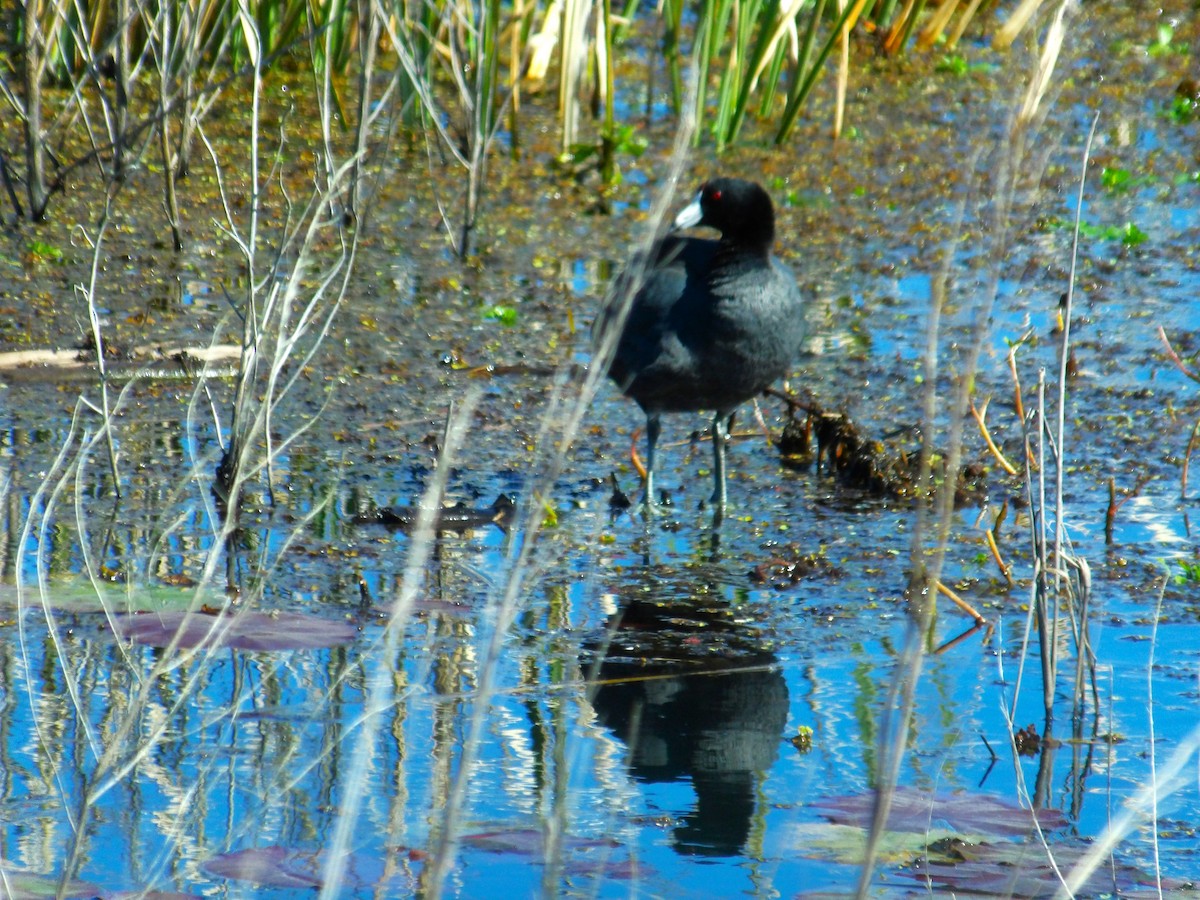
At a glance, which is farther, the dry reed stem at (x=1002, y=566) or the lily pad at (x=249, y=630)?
the dry reed stem at (x=1002, y=566)

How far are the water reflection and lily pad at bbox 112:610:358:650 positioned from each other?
0.61m

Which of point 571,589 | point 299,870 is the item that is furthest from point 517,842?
point 571,589

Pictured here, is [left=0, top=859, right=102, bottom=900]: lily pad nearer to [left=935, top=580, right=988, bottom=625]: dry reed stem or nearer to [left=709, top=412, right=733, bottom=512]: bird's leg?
[left=935, top=580, right=988, bottom=625]: dry reed stem

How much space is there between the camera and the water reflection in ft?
9.97

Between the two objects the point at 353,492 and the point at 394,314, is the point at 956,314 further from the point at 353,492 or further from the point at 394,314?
the point at 353,492

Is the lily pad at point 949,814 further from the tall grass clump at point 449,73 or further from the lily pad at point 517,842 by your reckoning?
the tall grass clump at point 449,73

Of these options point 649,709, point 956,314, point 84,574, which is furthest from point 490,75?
point 649,709

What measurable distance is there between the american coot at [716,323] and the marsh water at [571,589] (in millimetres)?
272

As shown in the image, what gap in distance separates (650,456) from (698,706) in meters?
1.49

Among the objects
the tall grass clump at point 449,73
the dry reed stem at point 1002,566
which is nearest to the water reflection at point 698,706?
the dry reed stem at point 1002,566

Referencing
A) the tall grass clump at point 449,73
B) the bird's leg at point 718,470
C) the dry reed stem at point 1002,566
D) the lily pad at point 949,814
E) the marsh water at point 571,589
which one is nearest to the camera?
the marsh water at point 571,589

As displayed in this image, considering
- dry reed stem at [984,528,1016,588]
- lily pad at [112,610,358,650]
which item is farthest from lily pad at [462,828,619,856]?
dry reed stem at [984,528,1016,588]

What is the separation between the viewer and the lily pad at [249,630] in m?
3.59

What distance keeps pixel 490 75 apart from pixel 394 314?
139 centimetres
